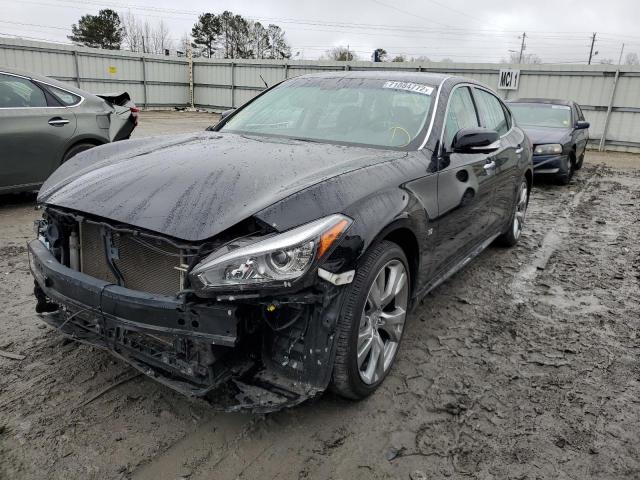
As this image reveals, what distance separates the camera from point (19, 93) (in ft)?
18.7

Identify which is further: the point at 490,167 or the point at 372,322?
the point at 490,167

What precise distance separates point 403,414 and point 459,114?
7.30 ft

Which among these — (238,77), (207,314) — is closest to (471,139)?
(207,314)

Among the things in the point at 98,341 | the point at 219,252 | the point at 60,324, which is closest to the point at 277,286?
A: the point at 219,252

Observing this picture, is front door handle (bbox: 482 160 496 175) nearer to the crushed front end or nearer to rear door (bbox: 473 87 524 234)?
rear door (bbox: 473 87 524 234)

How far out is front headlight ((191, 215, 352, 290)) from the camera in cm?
198

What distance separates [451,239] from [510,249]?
→ 7.83 ft

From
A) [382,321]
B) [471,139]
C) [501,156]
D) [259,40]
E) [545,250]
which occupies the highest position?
[259,40]

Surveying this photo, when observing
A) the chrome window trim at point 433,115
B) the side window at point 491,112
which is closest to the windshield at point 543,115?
the side window at point 491,112

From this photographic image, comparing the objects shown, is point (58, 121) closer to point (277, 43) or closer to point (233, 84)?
point (233, 84)

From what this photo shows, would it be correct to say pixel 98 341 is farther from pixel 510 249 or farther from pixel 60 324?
pixel 510 249

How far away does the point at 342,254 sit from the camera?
2.17 m

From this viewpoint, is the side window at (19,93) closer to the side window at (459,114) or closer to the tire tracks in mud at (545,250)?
the side window at (459,114)

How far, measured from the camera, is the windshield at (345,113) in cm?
329
